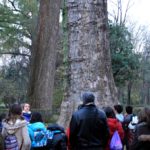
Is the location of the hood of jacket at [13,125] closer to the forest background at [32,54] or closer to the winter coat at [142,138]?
the winter coat at [142,138]

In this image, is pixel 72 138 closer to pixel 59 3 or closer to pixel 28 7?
pixel 59 3

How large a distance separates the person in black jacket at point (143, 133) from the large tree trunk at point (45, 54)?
15.0 metres

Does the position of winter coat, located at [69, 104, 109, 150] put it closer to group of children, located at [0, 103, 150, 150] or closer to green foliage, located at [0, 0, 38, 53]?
group of children, located at [0, 103, 150, 150]

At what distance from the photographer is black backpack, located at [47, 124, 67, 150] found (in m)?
7.09

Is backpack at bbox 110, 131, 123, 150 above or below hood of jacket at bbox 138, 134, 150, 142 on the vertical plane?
below

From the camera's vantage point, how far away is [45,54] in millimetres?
21109

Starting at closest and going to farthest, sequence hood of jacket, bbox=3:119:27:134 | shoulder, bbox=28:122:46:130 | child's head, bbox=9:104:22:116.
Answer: child's head, bbox=9:104:22:116
hood of jacket, bbox=3:119:27:134
shoulder, bbox=28:122:46:130

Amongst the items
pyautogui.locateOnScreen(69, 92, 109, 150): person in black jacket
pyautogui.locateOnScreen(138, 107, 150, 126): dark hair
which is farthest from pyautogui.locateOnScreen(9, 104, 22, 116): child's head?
pyautogui.locateOnScreen(138, 107, 150, 126): dark hair

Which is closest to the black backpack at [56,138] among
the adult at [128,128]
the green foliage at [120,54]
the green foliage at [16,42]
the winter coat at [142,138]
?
the winter coat at [142,138]

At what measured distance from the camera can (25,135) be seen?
682cm

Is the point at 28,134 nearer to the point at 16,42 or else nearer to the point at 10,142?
the point at 10,142

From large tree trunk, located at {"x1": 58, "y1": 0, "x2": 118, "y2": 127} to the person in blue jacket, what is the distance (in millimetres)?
1069

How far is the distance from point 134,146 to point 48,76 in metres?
15.3

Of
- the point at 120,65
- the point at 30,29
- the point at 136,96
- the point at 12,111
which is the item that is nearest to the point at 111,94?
the point at 12,111
